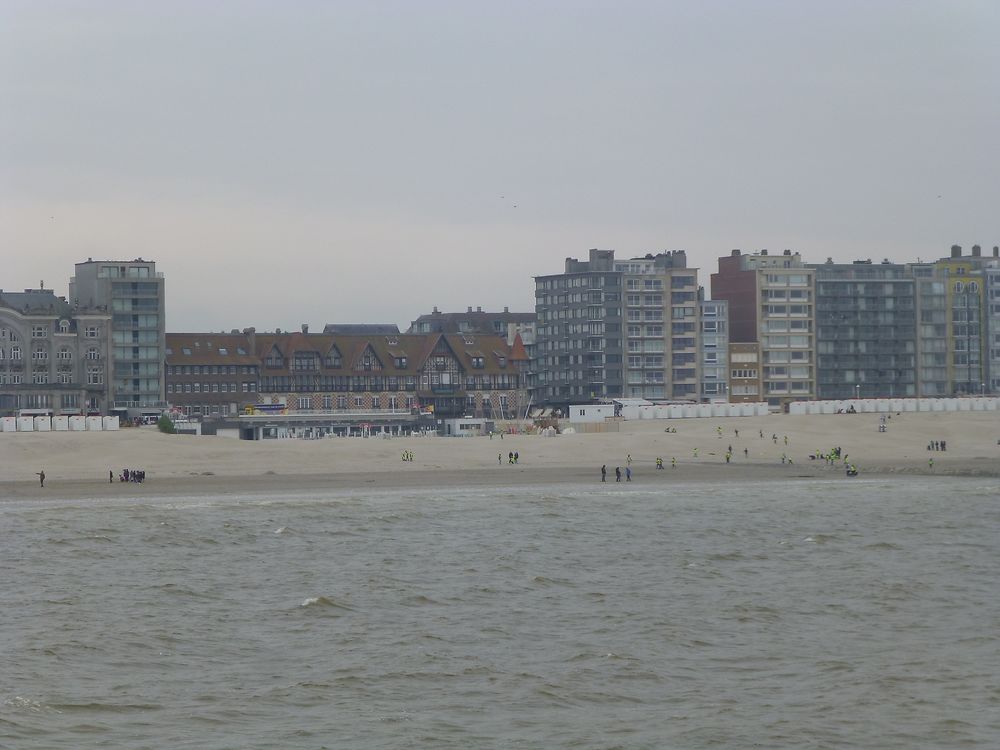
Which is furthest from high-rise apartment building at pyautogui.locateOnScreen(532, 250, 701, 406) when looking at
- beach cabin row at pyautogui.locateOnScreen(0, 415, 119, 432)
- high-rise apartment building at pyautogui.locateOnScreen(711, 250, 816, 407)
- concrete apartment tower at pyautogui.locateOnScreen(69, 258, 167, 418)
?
beach cabin row at pyautogui.locateOnScreen(0, 415, 119, 432)

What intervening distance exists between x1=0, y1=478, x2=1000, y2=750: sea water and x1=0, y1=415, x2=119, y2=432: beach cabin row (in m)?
45.8

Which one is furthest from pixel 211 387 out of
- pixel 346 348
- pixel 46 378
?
pixel 46 378

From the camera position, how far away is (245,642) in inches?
1419

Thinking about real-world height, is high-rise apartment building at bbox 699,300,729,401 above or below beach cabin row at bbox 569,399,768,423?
above

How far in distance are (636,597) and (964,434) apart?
8238cm

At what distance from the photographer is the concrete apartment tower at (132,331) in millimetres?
144000

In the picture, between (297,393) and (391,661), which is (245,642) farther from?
(297,393)

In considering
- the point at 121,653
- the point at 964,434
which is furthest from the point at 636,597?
the point at 964,434

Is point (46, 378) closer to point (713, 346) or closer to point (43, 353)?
point (43, 353)

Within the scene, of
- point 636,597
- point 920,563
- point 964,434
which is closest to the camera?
point 636,597

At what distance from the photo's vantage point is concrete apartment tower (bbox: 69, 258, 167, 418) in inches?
5669

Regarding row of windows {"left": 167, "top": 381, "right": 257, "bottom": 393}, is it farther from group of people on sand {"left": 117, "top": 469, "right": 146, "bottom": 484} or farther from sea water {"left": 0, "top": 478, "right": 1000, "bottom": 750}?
sea water {"left": 0, "top": 478, "right": 1000, "bottom": 750}

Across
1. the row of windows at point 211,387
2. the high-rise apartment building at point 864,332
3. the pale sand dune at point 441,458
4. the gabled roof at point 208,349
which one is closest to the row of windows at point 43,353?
the gabled roof at point 208,349

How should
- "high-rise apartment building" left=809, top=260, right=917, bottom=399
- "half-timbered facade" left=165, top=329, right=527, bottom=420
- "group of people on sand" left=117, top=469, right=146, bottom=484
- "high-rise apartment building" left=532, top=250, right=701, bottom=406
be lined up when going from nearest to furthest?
"group of people on sand" left=117, top=469, right=146, bottom=484 < "half-timbered facade" left=165, top=329, right=527, bottom=420 < "high-rise apartment building" left=532, top=250, right=701, bottom=406 < "high-rise apartment building" left=809, top=260, right=917, bottom=399
